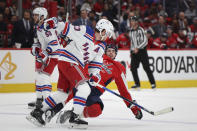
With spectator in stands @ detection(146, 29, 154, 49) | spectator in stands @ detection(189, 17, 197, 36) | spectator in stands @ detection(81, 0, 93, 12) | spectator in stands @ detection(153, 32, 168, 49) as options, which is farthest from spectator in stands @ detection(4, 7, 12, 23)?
spectator in stands @ detection(189, 17, 197, 36)

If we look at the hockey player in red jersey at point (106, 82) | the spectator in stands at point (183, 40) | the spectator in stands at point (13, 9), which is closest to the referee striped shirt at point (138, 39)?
the spectator in stands at point (183, 40)

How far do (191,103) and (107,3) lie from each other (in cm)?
615

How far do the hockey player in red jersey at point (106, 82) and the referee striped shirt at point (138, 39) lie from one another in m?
5.69

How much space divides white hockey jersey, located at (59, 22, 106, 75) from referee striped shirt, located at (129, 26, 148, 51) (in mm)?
6343

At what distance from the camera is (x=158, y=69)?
12.2m

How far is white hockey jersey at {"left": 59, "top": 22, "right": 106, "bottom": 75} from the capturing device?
491 cm

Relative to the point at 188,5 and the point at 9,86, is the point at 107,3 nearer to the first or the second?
the point at 188,5

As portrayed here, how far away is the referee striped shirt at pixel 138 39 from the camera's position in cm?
1134

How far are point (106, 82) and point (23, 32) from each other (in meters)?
5.21

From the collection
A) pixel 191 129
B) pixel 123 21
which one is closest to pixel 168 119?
pixel 191 129

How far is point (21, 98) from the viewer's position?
8.70 metres

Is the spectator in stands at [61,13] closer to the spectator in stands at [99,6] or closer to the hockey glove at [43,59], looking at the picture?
the spectator in stands at [99,6]

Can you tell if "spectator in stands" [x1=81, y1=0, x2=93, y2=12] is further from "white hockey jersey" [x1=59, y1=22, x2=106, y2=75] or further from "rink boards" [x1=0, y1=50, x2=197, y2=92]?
"white hockey jersey" [x1=59, y1=22, x2=106, y2=75]

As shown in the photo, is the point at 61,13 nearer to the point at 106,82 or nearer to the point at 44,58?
the point at 44,58
